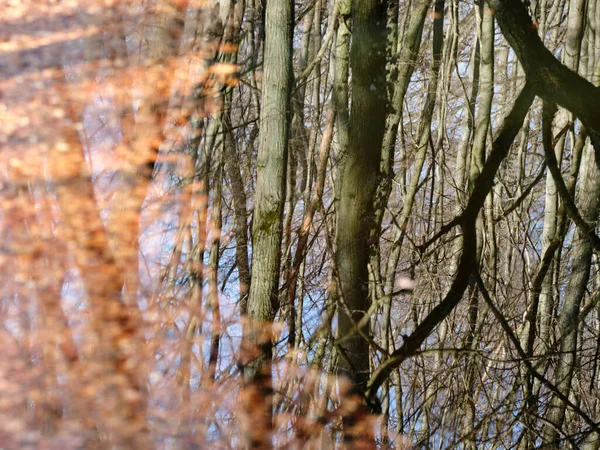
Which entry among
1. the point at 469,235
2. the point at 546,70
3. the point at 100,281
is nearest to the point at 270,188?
the point at 469,235

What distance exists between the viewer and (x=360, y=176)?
1869 mm

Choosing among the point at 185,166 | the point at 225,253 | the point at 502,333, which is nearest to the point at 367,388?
the point at 502,333

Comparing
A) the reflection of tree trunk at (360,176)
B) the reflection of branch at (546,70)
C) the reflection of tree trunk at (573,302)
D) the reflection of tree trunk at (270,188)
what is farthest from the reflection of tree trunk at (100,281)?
the reflection of branch at (546,70)

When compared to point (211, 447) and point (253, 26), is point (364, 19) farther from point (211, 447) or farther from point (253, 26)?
point (211, 447)

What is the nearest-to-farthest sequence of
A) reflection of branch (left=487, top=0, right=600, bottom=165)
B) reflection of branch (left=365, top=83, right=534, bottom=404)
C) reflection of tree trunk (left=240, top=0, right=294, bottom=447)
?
reflection of branch (left=487, top=0, right=600, bottom=165) → reflection of branch (left=365, top=83, right=534, bottom=404) → reflection of tree trunk (left=240, top=0, right=294, bottom=447)

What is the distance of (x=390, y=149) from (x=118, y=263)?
1.18 m

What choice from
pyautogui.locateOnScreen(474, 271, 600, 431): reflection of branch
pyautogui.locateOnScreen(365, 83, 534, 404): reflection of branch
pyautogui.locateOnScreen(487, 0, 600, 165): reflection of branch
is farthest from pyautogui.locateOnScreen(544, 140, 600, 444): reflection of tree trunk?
pyautogui.locateOnScreen(487, 0, 600, 165): reflection of branch

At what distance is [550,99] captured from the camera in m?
1.67

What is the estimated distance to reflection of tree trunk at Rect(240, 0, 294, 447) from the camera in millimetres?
2213

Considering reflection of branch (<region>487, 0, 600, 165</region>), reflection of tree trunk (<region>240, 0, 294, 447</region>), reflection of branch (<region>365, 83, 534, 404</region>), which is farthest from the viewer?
reflection of tree trunk (<region>240, 0, 294, 447</region>)

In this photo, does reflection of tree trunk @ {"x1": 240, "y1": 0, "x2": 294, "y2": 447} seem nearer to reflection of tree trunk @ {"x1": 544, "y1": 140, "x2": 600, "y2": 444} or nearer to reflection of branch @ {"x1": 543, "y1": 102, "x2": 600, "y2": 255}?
reflection of branch @ {"x1": 543, "y1": 102, "x2": 600, "y2": 255}

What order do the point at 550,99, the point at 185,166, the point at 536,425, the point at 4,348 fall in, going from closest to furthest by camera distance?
the point at 550,99 < the point at 536,425 < the point at 4,348 < the point at 185,166

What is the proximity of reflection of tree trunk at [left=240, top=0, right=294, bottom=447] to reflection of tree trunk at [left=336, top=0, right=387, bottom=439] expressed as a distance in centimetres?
34

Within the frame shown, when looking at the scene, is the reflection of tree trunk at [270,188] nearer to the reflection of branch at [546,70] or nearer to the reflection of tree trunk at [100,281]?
the reflection of tree trunk at [100,281]
